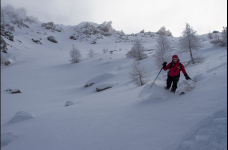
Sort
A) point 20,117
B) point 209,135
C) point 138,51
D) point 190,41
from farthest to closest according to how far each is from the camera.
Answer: point 138,51
point 190,41
point 20,117
point 209,135

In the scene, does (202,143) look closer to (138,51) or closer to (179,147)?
(179,147)

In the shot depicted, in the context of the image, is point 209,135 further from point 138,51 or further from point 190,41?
point 138,51

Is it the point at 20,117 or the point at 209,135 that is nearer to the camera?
the point at 209,135

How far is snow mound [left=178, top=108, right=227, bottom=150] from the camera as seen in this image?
6.57ft

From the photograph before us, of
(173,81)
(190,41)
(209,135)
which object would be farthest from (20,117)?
(190,41)

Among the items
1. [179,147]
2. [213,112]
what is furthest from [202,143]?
[213,112]

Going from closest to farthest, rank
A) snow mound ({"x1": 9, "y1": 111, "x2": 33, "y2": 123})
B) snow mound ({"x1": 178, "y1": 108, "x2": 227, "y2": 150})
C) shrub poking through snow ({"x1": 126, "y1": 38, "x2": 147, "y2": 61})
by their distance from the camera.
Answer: snow mound ({"x1": 178, "y1": 108, "x2": 227, "y2": 150}) < snow mound ({"x1": 9, "y1": 111, "x2": 33, "y2": 123}) < shrub poking through snow ({"x1": 126, "y1": 38, "x2": 147, "y2": 61})

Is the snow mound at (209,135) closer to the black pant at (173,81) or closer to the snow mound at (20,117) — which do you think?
the black pant at (173,81)

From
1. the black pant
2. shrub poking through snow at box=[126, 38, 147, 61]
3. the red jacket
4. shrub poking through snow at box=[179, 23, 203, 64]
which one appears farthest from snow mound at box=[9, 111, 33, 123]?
shrub poking through snow at box=[126, 38, 147, 61]

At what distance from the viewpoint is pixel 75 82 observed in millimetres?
19984

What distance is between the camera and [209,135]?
7.12ft

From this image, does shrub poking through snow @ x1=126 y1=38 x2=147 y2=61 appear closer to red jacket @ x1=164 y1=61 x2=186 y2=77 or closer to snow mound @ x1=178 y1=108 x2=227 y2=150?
red jacket @ x1=164 y1=61 x2=186 y2=77

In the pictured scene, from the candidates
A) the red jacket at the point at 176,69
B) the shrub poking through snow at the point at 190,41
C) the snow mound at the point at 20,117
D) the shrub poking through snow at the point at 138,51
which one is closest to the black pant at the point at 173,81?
the red jacket at the point at 176,69

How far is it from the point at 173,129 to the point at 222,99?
68.3 inches
